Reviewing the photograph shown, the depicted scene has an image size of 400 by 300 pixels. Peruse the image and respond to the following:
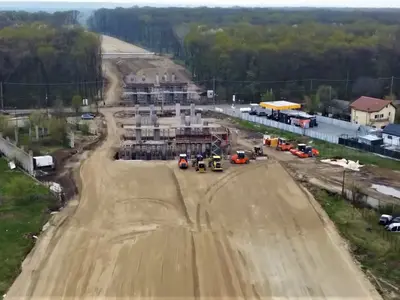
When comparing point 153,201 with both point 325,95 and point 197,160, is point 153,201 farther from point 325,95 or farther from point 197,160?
point 325,95

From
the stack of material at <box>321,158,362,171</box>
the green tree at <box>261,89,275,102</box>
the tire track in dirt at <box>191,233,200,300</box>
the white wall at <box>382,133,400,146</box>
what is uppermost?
the green tree at <box>261,89,275,102</box>

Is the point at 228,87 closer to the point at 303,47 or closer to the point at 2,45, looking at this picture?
the point at 303,47

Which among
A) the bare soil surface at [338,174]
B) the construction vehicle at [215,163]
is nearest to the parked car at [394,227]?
the bare soil surface at [338,174]

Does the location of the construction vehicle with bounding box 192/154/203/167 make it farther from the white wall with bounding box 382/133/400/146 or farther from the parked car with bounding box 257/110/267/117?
the parked car with bounding box 257/110/267/117

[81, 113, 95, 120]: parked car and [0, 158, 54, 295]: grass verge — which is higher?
[81, 113, 95, 120]: parked car

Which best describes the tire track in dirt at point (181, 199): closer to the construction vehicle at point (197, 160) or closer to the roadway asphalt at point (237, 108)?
the construction vehicle at point (197, 160)

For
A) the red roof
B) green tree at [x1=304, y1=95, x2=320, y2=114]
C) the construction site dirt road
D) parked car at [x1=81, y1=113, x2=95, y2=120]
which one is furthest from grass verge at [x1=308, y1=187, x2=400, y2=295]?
parked car at [x1=81, y1=113, x2=95, y2=120]

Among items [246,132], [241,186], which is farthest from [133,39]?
[241,186]
